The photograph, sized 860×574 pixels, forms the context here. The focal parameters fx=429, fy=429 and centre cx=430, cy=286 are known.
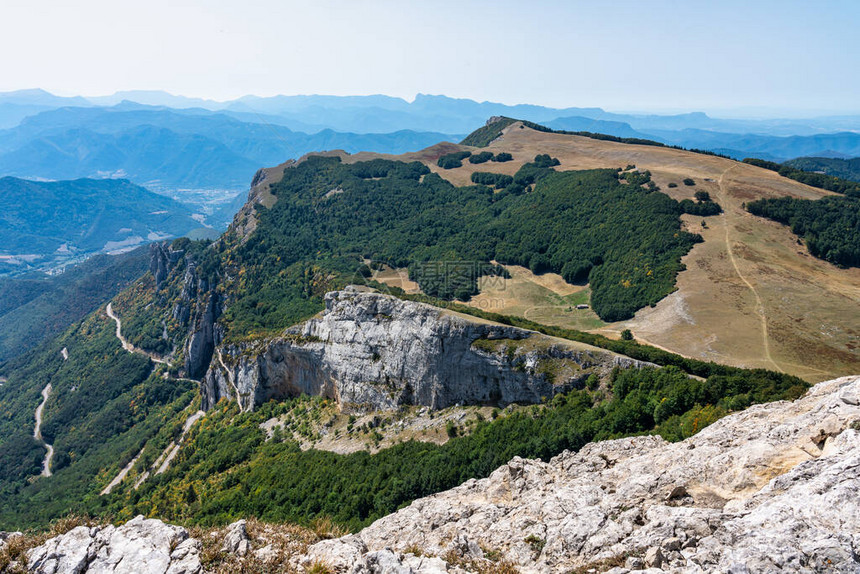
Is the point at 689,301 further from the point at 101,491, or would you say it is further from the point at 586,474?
the point at 101,491

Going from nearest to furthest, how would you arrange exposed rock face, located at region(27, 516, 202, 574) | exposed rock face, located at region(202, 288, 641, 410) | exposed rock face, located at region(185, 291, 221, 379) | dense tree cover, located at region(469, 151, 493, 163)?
exposed rock face, located at region(27, 516, 202, 574), exposed rock face, located at region(202, 288, 641, 410), exposed rock face, located at region(185, 291, 221, 379), dense tree cover, located at region(469, 151, 493, 163)

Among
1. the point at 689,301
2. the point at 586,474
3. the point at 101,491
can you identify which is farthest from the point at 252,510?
the point at 689,301

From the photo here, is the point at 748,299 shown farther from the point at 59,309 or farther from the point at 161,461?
the point at 59,309

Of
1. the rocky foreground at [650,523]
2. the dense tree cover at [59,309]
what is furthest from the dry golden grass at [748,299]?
the dense tree cover at [59,309]

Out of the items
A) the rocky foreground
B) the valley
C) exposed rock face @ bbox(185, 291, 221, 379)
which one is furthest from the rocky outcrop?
the rocky foreground

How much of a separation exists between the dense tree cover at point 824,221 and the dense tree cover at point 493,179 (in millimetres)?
63956

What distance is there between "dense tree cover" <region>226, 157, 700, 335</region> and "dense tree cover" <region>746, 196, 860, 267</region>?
637 inches

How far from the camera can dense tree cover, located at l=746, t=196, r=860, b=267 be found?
6844cm

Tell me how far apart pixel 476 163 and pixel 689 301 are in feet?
334

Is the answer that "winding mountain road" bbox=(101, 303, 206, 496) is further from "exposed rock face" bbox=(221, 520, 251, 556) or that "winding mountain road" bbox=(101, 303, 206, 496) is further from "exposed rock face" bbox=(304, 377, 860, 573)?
"exposed rock face" bbox=(304, 377, 860, 573)

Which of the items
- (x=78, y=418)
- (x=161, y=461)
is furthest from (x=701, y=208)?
(x=78, y=418)

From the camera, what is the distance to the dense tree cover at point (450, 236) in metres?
81.3

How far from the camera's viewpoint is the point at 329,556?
14.9m

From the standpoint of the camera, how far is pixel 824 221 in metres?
75.0
